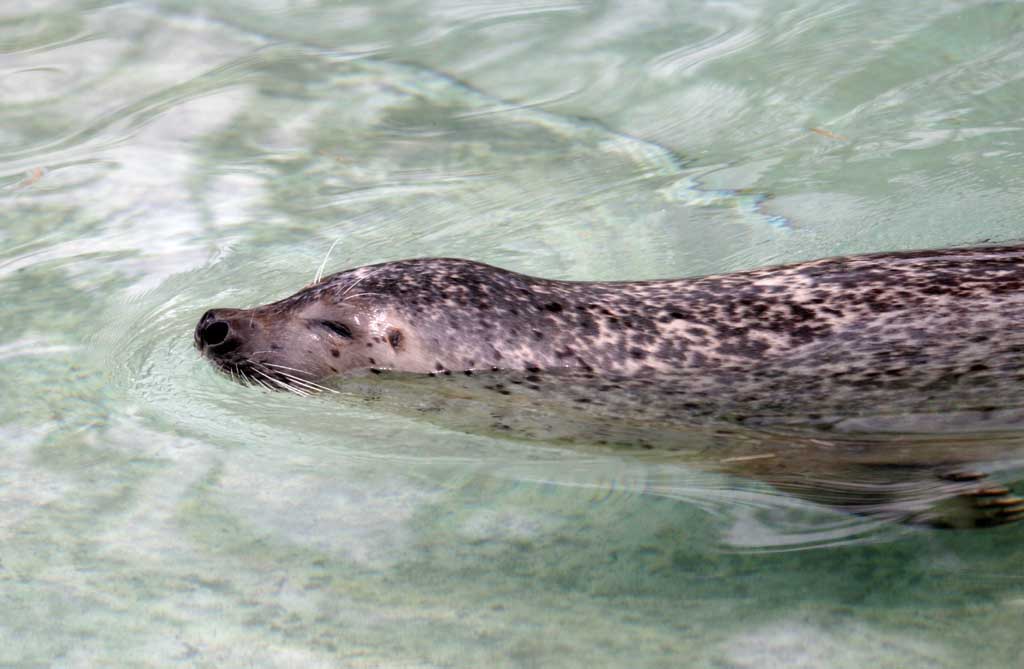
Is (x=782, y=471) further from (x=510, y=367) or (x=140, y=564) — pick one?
(x=140, y=564)

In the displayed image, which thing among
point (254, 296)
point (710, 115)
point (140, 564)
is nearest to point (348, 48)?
point (710, 115)

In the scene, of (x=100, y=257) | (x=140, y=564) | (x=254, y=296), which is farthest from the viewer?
(x=100, y=257)

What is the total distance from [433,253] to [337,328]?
165 cm

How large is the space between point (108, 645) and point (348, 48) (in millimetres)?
5784

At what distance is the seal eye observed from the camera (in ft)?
16.5

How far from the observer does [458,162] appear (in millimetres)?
7660

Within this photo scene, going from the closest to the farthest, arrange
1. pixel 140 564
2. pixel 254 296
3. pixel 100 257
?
pixel 140 564 < pixel 254 296 < pixel 100 257

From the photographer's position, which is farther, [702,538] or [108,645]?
[702,538]

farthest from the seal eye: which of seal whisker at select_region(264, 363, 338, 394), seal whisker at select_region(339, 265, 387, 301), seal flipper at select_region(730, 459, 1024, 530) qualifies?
seal flipper at select_region(730, 459, 1024, 530)

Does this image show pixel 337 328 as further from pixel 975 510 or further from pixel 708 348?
pixel 975 510

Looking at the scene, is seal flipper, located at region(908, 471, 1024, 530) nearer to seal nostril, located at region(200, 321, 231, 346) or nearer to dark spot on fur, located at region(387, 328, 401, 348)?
dark spot on fur, located at region(387, 328, 401, 348)

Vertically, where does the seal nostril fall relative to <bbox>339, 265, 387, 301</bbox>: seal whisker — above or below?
below

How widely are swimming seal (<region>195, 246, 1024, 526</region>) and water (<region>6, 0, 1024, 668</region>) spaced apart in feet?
0.78

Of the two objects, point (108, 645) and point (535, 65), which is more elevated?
point (535, 65)
